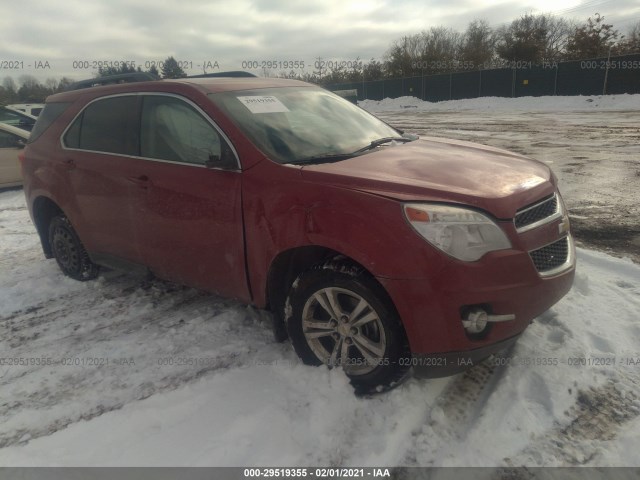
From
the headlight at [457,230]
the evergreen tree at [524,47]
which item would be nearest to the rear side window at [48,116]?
the headlight at [457,230]

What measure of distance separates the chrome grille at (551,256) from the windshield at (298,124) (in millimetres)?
1329

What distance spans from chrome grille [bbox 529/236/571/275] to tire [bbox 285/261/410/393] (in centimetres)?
81

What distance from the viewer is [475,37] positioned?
46406mm

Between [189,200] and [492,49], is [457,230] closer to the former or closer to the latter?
[189,200]

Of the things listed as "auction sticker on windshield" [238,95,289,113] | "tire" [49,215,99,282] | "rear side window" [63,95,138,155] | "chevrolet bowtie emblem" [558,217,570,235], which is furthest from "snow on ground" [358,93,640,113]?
"tire" [49,215,99,282]

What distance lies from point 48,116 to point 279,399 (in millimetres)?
3703

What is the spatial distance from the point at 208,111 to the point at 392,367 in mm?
2048

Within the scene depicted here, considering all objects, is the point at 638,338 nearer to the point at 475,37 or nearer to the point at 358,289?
the point at 358,289

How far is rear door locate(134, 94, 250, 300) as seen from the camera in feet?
10.3

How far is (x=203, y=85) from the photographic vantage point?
11.5 ft

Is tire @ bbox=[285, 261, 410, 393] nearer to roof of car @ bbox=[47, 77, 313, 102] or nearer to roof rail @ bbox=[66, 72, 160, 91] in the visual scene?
roof of car @ bbox=[47, 77, 313, 102]

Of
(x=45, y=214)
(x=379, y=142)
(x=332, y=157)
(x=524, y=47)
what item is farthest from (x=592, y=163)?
(x=524, y=47)

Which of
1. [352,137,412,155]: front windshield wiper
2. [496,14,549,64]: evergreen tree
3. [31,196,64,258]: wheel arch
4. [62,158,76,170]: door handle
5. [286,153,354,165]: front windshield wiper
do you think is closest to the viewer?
[286,153,354,165]: front windshield wiper

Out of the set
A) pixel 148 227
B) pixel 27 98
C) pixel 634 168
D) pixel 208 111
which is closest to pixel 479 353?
pixel 208 111
